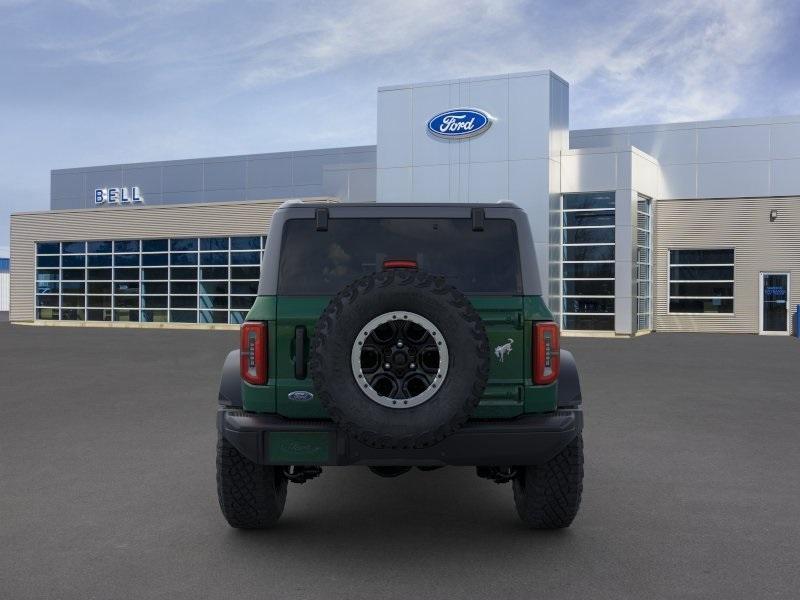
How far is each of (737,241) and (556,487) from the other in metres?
27.8

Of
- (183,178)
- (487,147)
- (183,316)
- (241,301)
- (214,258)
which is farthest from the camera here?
(183,178)

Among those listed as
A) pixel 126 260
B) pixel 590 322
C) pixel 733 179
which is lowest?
pixel 590 322

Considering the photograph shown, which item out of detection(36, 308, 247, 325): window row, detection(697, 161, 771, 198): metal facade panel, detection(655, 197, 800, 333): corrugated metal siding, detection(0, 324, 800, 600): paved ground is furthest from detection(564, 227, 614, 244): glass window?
detection(0, 324, 800, 600): paved ground

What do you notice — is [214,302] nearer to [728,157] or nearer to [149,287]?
[149,287]

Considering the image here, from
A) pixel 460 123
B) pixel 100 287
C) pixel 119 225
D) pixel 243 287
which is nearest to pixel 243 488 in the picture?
pixel 460 123

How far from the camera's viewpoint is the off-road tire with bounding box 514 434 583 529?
5013mm

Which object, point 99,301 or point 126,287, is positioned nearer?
point 126,287

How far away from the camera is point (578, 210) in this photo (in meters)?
28.4

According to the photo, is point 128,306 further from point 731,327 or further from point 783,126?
point 783,126

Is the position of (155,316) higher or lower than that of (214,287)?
lower

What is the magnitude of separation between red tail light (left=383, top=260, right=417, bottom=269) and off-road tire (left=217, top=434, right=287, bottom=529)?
1466 millimetres

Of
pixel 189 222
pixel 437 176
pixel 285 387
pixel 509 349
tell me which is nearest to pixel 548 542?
pixel 509 349

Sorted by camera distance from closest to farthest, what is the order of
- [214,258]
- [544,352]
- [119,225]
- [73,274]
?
[544,352], [214,258], [119,225], [73,274]

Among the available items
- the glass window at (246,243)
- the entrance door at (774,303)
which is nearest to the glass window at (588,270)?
the entrance door at (774,303)
